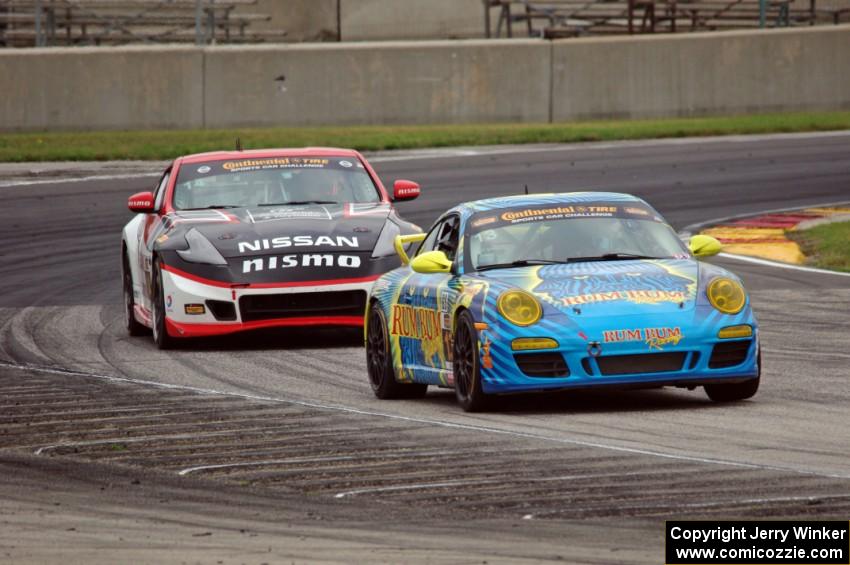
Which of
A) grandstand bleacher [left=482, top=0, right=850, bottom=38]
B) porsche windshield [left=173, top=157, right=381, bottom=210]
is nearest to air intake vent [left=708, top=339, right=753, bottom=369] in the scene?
porsche windshield [left=173, top=157, right=381, bottom=210]

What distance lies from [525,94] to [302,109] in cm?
385

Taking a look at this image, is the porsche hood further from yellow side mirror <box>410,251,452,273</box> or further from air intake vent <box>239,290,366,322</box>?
air intake vent <box>239,290,366,322</box>

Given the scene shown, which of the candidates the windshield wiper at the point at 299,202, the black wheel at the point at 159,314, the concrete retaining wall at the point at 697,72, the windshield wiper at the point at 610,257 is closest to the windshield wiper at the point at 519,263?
the windshield wiper at the point at 610,257

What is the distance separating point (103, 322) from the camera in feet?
52.6

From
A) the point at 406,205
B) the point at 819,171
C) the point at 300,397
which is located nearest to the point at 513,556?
the point at 300,397

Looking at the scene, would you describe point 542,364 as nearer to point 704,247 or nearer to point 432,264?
point 432,264

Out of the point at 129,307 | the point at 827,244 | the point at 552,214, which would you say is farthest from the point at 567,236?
the point at 827,244

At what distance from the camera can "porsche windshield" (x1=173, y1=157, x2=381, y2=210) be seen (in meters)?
15.3

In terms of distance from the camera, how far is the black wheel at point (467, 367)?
33.7 ft

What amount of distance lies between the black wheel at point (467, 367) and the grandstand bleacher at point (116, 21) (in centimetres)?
2369

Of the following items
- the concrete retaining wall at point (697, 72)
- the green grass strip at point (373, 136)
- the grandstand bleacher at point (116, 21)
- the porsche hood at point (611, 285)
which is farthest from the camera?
the grandstand bleacher at point (116, 21)

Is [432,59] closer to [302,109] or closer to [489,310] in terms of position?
[302,109]

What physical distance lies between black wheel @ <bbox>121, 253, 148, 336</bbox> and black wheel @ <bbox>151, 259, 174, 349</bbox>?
796 mm

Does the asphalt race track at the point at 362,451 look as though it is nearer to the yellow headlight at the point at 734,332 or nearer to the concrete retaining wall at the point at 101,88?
the yellow headlight at the point at 734,332
